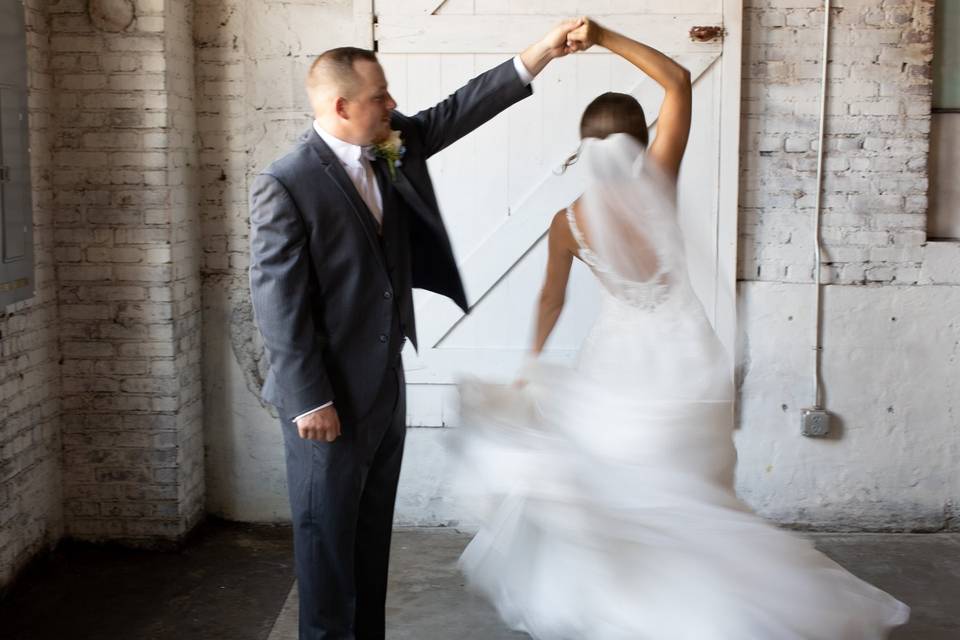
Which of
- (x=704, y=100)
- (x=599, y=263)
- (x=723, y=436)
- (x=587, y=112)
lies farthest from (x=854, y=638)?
(x=704, y=100)

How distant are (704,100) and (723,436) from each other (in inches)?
93.1

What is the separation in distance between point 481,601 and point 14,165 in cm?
264

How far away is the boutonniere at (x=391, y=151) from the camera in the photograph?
11.9 feet

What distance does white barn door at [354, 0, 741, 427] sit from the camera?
5.34 meters

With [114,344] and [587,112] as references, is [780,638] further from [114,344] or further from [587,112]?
[114,344]

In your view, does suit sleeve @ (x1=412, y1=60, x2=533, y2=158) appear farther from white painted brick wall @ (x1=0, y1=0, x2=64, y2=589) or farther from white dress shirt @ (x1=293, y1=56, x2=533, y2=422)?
white painted brick wall @ (x1=0, y1=0, x2=64, y2=589)

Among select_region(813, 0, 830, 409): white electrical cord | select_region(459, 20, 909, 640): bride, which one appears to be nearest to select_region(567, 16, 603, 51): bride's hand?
select_region(459, 20, 909, 640): bride

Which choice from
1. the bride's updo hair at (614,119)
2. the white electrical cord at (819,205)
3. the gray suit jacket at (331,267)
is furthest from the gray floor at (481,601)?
the bride's updo hair at (614,119)

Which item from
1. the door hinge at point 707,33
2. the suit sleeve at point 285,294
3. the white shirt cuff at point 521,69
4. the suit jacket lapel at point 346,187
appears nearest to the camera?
the suit sleeve at point 285,294

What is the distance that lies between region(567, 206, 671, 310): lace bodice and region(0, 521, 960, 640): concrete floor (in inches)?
61.2

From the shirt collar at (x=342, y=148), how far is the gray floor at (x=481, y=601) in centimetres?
194

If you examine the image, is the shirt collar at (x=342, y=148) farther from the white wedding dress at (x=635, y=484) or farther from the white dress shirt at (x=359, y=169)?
the white wedding dress at (x=635, y=484)

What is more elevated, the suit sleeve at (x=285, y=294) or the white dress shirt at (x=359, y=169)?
the white dress shirt at (x=359, y=169)

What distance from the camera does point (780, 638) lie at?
3.08 meters
